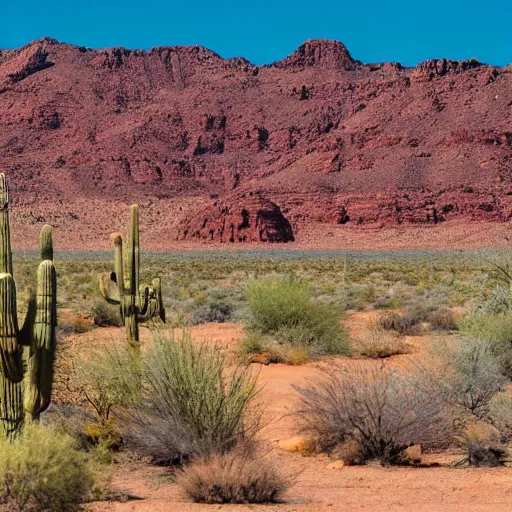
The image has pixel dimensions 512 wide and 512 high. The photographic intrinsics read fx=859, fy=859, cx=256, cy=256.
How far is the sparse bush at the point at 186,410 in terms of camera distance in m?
7.84

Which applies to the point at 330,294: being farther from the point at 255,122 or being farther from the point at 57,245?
the point at 255,122

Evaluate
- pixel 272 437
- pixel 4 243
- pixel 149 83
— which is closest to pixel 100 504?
pixel 4 243

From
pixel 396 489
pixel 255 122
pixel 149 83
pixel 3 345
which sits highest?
pixel 149 83

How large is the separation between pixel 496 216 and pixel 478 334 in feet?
282

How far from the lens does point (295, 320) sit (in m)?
15.8

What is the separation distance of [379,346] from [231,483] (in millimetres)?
8179

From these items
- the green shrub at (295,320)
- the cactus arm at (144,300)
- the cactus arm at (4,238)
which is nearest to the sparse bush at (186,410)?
the cactus arm at (4,238)

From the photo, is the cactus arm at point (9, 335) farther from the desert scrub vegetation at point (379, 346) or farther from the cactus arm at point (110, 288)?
the desert scrub vegetation at point (379, 346)

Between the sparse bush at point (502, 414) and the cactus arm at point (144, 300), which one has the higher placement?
the cactus arm at point (144, 300)

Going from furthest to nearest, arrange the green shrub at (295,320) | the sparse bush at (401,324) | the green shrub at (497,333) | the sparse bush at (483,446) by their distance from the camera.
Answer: the sparse bush at (401,324) < the green shrub at (295,320) < the green shrub at (497,333) < the sparse bush at (483,446)

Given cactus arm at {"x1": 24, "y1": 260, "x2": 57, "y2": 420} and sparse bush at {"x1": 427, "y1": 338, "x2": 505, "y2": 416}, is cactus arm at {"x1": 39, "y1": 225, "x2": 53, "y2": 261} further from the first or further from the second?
sparse bush at {"x1": 427, "y1": 338, "x2": 505, "y2": 416}

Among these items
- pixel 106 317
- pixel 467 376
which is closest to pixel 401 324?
pixel 106 317

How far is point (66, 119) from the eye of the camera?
460 ft

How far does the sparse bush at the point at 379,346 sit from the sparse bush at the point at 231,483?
7800 millimetres
